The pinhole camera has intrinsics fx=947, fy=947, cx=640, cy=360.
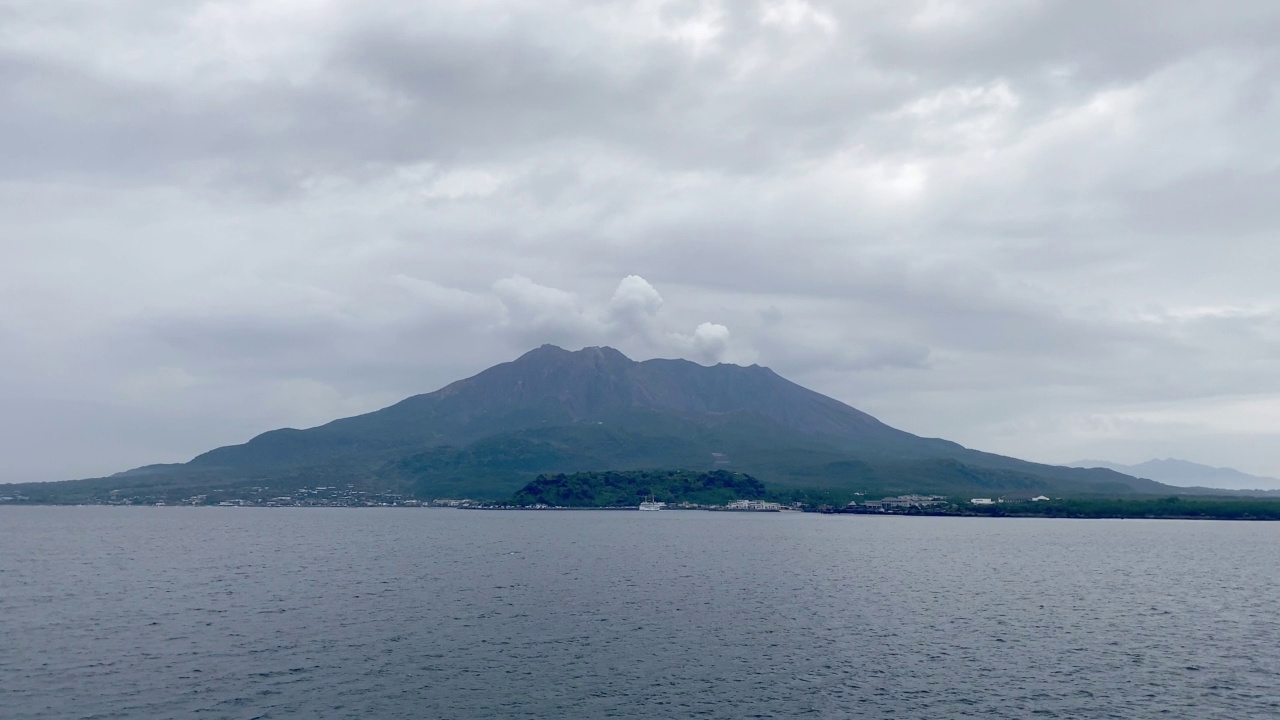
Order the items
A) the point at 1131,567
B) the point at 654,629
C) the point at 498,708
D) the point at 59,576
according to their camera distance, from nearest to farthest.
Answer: the point at 498,708 < the point at 654,629 < the point at 59,576 < the point at 1131,567

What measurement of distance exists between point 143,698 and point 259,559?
237 feet

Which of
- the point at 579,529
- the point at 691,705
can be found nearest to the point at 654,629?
the point at 691,705

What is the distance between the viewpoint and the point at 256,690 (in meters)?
44.6

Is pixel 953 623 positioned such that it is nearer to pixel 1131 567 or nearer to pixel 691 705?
pixel 691 705

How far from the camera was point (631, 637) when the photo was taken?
2334 inches

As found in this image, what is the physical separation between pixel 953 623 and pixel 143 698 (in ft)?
162

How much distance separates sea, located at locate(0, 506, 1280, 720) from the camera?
4353 cm

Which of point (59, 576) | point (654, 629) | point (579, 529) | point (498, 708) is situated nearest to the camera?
point (498, 708)

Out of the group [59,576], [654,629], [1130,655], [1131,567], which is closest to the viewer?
[1130,655]

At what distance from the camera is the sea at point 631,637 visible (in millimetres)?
43531

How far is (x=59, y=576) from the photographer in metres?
90.2

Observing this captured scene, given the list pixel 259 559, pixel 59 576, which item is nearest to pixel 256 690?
pixel 59 576

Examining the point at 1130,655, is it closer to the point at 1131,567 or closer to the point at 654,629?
the point at 654,629

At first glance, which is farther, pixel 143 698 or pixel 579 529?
pixel 579 529
